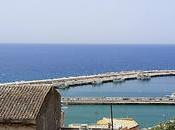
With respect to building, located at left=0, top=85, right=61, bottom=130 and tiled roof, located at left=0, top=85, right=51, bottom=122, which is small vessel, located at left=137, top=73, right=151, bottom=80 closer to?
building, located at left=0, top=85, right=61, bottom=130

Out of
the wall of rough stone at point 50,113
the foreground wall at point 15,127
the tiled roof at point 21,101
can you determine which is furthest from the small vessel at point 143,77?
the foreground wall at point 15,127

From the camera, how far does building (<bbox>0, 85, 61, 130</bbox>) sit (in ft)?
61.1

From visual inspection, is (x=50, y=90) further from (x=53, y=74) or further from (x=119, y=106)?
(x=53, y=74)

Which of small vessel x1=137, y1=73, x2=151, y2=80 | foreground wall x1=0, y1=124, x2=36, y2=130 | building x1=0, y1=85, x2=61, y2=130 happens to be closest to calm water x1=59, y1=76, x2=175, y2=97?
small vessel x1=137, y1=73, x2=151, y2=80

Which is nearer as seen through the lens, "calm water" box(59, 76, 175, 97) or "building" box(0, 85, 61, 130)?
"building" box(0, 85, 61, 130)

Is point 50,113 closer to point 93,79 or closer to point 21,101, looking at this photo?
point 21,101

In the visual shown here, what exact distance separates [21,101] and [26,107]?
44 cm

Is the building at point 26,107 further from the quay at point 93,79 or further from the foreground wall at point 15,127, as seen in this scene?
the quay at point 93,79

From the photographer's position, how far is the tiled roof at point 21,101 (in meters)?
18.7

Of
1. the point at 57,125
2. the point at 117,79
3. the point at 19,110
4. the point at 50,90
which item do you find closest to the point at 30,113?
the point at 19,110

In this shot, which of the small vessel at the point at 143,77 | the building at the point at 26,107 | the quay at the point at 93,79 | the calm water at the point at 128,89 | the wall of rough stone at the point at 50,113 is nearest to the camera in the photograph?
the building at the point at 26,107

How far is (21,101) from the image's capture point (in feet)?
62.8

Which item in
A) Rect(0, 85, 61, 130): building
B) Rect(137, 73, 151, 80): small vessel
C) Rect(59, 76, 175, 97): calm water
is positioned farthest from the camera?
Rect(137, 73, 151, 80): small vessel

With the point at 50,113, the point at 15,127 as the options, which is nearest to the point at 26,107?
the point at 15,127
